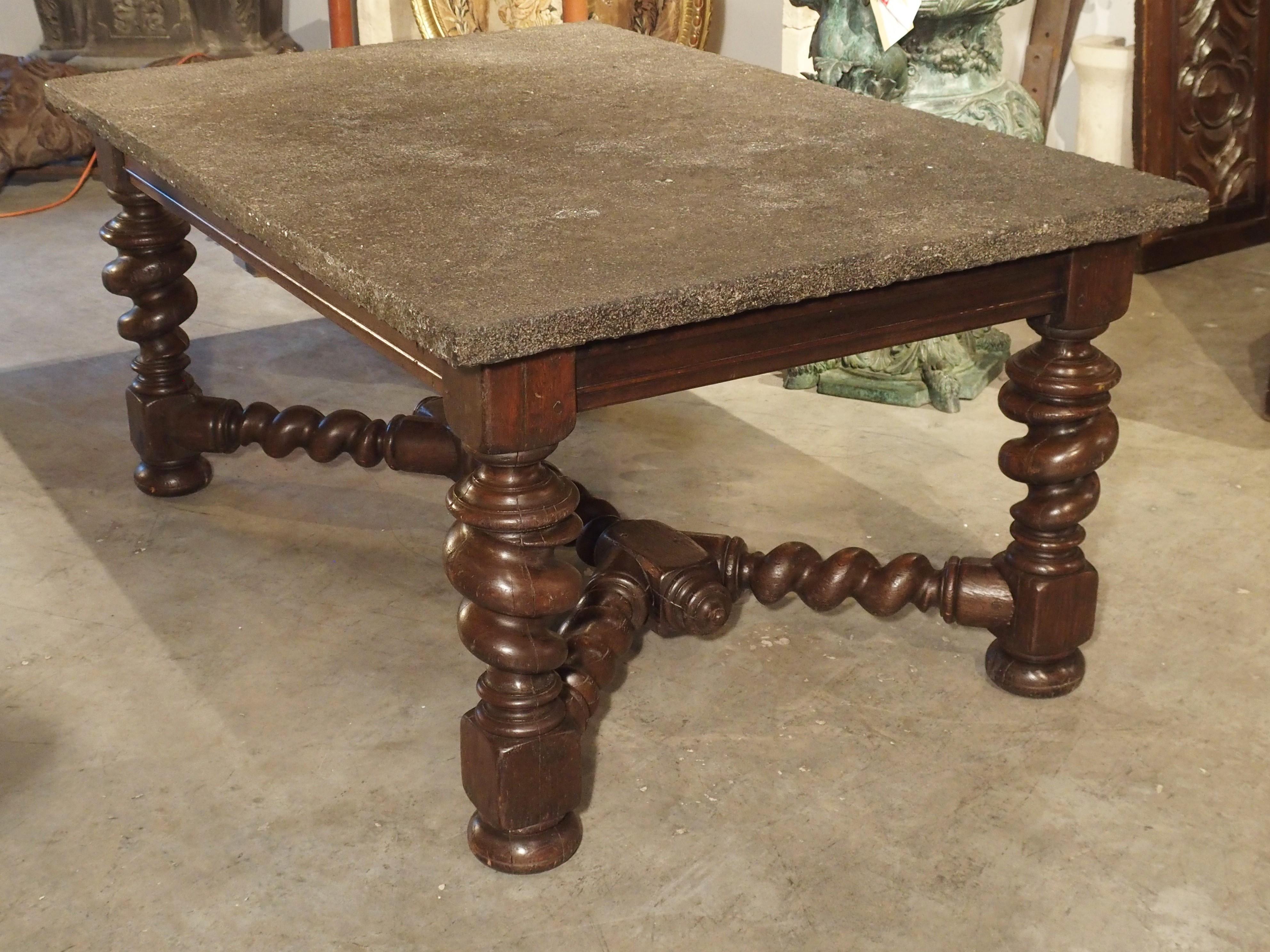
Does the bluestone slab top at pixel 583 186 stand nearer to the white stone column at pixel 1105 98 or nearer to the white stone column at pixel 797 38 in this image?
the white stone column at pixel 797 38

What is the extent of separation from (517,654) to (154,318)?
4.59ft

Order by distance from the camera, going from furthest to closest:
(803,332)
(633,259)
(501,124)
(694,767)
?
(501,124) < (694,767) < (803,332) < (633,259)

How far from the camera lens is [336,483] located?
3.01 meters

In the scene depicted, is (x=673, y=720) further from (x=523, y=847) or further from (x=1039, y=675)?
(x=1039, y=675)

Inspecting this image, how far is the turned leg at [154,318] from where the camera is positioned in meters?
2.74

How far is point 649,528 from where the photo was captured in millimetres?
2402

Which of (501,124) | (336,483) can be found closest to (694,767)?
(501,124)

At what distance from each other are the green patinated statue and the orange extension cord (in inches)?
95.4

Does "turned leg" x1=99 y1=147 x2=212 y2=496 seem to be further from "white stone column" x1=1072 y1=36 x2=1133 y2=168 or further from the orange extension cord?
"white stone column" x1=1072 y1=36 x2=1133 y2=168

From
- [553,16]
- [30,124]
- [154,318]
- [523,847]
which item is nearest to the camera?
[523,847]

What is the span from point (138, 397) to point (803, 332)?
5.24 ft

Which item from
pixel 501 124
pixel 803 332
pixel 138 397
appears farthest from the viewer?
pixel 138 397

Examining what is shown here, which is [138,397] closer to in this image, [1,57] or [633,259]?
[633,259]

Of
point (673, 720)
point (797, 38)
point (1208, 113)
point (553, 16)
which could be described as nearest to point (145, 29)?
point (553, 16)
